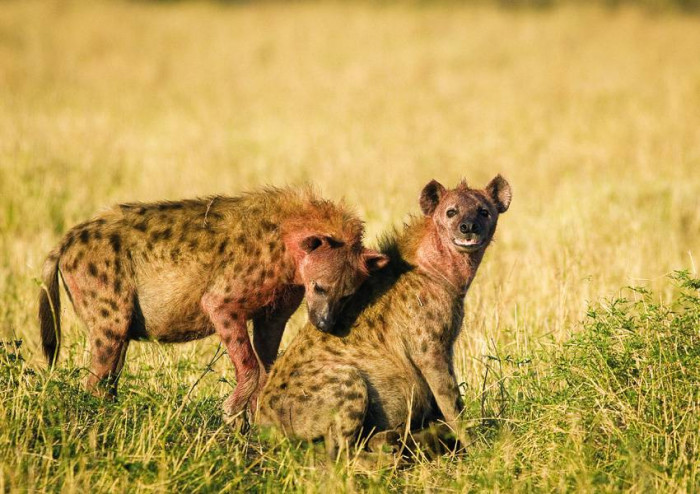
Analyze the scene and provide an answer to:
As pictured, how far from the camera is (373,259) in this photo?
5.82 metres

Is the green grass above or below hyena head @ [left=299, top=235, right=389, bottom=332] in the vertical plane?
below

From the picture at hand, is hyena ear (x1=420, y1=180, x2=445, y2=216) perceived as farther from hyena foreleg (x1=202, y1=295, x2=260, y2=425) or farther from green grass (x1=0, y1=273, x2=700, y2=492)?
hyena foreleg (x1=202, y1=295, x2=260, y2=425)

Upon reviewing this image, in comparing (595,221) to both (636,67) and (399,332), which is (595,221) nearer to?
(399,332)

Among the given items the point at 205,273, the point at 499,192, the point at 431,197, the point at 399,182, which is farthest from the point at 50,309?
the point at 399,182

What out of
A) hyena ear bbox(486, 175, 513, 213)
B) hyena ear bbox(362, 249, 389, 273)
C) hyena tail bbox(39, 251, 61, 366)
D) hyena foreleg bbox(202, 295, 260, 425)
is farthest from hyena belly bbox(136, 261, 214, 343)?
hyena ear bbox(486, 175, 513, 213)

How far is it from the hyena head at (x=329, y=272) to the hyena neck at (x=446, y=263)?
376 mm

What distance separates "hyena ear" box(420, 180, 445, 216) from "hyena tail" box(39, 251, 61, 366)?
7.00 feet

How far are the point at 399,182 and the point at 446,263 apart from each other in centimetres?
699

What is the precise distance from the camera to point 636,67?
2052 centimetres

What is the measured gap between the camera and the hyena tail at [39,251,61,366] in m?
6.05

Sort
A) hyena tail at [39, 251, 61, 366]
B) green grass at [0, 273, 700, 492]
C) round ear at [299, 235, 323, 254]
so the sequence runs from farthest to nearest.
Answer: hyena tail at [39, 251, 61, 366]
round ear at [299, 235, 323, 254]
green grass at [0, 273, 700, 492]

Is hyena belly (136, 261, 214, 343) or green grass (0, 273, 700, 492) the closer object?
green grass (0, 273, 700, 492)

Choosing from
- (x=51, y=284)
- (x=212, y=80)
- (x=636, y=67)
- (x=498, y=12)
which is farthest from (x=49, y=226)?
(x=498, y=12)

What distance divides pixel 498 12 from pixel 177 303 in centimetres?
2459
